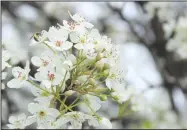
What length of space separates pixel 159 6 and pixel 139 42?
0.40 meters

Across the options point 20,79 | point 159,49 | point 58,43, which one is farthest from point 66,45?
point 159,49

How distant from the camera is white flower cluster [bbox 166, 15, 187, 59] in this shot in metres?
3.08

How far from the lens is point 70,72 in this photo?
1.28 m

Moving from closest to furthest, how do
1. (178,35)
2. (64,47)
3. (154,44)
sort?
1. (64,47)
2. (178,35)
3. (154,44)

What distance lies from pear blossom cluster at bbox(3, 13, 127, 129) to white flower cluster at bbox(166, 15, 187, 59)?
1.84 m

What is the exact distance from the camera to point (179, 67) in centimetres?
357

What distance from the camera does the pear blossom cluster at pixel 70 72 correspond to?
1251 millimetres

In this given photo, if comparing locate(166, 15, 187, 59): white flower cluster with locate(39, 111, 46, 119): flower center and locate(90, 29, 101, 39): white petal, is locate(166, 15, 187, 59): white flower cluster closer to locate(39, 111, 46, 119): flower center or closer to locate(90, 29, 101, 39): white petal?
locate(90, 29, 101, 39): white petal

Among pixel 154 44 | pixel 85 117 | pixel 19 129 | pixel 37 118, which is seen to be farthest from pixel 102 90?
pixel 154 44

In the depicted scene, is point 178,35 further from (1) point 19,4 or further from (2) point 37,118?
(2) point 37,118

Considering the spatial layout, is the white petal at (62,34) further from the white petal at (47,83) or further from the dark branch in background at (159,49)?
the dark branch in background at (159,49)

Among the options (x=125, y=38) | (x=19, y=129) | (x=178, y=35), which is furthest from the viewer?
(x=125, y=38)

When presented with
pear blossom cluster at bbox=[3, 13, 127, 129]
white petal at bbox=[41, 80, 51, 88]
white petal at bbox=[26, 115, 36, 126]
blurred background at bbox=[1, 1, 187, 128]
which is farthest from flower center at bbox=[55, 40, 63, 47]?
blurred background at bbox=[1, 1, 187, 128]

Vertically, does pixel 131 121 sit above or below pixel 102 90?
above
